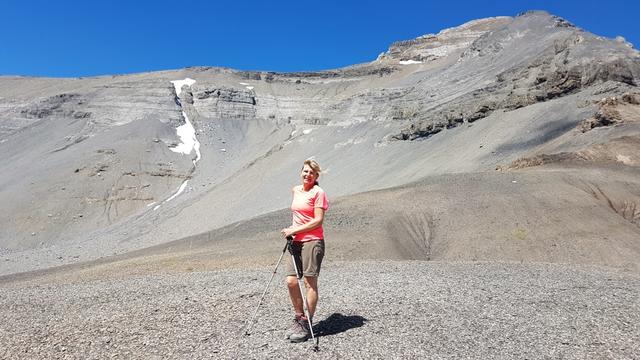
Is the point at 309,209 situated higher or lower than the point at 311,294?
higher

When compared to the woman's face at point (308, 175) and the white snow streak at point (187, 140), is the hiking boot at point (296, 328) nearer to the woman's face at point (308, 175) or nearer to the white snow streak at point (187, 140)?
the woman's face at point (308, 175)

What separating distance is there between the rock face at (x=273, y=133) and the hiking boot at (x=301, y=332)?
41.7 ft

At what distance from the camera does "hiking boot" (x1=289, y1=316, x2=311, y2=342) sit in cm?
636

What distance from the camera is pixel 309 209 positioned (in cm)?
651

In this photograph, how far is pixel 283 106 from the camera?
3209 inches

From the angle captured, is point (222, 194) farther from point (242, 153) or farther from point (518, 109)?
point (518, 109)

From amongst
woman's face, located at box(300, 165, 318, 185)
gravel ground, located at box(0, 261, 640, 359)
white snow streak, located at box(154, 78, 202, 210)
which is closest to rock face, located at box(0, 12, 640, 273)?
white snow streak, located at box(154, 78, 202, 210)

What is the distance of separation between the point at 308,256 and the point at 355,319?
55.9 inches

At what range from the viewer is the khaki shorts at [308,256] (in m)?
Result: 6.38

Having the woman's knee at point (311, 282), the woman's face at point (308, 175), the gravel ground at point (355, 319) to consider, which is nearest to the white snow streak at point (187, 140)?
the gravel ground at point (355, 319)

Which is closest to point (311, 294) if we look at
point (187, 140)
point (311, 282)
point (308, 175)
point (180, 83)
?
point (311, 282)

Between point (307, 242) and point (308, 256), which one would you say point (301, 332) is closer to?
point (308, 256)

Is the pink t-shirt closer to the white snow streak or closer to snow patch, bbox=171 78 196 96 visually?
the white snow streak

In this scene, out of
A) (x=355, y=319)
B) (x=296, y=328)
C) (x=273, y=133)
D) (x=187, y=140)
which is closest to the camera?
(x=296, y=328)
